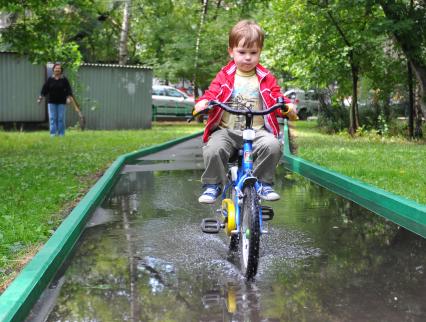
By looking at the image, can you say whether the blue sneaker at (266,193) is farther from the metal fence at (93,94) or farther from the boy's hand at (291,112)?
the metal fence at (93,94)

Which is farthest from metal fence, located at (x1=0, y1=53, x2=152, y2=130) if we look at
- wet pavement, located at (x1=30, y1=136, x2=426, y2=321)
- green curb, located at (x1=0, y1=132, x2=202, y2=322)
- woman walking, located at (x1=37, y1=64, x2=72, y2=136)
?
wet pavement, located at (x1=30, y1=136, x2=426, y2=321)

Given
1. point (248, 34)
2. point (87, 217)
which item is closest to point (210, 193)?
point (248, 34)

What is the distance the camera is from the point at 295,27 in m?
20.0

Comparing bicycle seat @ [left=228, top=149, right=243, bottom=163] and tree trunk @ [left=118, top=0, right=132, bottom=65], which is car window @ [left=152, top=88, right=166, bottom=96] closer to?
tree trunk @ [left=118, top=0, right=132, bottom=65]

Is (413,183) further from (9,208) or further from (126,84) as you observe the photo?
(126,84)

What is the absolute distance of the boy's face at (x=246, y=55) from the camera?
501cm

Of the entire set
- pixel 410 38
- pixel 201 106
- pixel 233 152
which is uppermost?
pixel 410 38

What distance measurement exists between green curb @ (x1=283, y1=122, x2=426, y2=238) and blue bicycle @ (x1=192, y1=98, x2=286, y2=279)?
2.13 m

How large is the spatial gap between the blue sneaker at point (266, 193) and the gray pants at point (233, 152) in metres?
0.04

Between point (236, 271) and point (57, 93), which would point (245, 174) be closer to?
point (236, 271)

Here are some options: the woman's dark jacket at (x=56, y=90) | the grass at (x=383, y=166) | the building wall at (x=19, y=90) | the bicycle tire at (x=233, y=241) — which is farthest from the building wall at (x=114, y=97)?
the bicycle tire at (x=233, y=241)

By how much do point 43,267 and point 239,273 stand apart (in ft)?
4.65

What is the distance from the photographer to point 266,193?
498 centimetres

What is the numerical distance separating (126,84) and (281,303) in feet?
71.6
